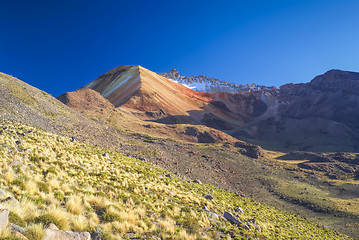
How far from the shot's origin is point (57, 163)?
1294 cm

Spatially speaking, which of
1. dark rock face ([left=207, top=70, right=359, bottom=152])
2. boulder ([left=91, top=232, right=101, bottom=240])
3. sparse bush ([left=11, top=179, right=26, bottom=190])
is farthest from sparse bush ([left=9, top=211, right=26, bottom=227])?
dark rock face ([left=207, top=70, right=359, bottom=152])

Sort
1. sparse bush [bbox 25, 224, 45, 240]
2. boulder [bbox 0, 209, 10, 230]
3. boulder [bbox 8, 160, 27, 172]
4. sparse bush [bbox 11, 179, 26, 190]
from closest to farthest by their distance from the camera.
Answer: boulder [bbox 0, 209, 10, 230]
sparse bush [bbox 25, 224, 45, 240]
sparse bush [bbox 11, 179, 26, 190]
boulder [bbox 8, 160, 27, 172]

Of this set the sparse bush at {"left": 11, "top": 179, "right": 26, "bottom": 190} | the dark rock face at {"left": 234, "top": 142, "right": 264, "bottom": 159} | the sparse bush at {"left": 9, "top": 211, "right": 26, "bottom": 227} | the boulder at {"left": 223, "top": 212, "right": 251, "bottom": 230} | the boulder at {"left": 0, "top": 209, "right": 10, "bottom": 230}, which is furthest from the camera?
the dark rock face at {"left": 234, "top": 142, "right": 264, "bottom": 159}

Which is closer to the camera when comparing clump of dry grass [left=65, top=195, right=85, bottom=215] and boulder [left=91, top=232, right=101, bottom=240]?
boulder [left=91, top=232, right=101, bottom=240]

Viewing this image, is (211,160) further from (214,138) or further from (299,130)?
(299,130)

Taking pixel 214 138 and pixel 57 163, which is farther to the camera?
pixel 214 138

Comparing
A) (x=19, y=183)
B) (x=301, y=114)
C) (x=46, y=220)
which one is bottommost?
(x=46, y=220)

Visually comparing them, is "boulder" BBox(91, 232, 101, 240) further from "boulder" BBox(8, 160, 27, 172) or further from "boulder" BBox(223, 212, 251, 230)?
"boulder" BBox(223, 212, 251, 230)

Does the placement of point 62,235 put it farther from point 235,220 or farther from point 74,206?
point 235,220

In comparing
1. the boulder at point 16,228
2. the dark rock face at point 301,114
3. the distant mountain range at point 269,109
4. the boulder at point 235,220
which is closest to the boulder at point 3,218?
the boulder at point 16,228

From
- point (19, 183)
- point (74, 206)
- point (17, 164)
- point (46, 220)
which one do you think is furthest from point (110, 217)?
point (17, 164)

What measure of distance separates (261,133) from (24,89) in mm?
115458

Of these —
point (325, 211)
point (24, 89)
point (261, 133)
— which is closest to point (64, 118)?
point (24, 89)

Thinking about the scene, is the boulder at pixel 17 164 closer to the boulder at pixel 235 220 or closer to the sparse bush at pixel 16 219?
the sparse bush at pixel 16 219
